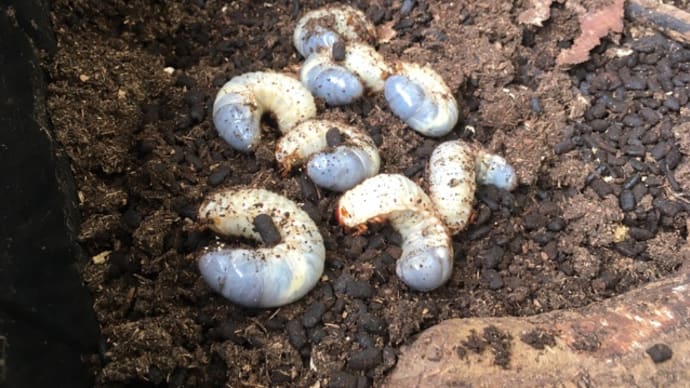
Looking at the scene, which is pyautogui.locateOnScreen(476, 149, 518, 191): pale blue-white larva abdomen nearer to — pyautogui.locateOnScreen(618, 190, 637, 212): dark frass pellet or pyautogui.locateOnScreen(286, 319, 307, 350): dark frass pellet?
pyautogui.locateOnScreen(618, 190, 637, 212): dark frass pellet

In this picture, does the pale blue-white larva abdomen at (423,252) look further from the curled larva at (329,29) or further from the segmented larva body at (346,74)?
the curled larva at (329,29)

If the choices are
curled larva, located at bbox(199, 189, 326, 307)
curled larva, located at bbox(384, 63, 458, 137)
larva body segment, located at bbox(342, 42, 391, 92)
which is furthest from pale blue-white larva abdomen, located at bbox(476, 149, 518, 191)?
curled larva, located at bbox(199, 189, 326, 307)

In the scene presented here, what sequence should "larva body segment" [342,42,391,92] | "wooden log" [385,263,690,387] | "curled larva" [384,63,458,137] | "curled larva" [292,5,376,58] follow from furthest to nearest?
"curled larva" [292,5,376,58] → "larva body segment" [342,42,391,92] → "curled larva" [384,63,458,137] → "wooden log" [385,263,690,387]

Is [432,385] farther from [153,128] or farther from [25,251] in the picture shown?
[153,128]

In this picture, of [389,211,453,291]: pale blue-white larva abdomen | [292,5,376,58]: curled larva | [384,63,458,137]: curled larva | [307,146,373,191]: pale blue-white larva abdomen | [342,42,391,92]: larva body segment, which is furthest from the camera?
[292,5,376,58]: curled larva

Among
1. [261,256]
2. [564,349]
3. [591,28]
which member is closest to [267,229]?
[261,256]

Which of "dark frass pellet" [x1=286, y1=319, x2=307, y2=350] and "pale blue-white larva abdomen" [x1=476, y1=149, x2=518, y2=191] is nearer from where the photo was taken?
"dark frass pellet" [x1=286, y1=319, x2=307, y2=350]

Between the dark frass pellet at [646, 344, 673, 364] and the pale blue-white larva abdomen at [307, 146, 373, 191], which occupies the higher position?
the pale blue-white larva abdomen at [307, 146, 373, 191]

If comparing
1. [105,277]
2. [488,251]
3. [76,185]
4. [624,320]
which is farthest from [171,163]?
[624,320]
